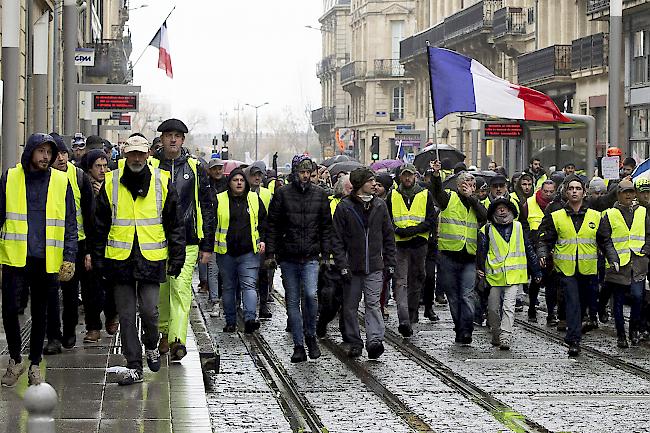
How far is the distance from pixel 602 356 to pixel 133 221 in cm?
575

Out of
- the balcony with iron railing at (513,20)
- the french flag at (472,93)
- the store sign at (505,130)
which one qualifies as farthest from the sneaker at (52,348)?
the balcony with iron railing at (513,20)

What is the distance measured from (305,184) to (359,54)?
86744 mm

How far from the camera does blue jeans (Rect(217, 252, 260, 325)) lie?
16094 millimetres

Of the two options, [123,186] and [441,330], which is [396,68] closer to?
[441,330]

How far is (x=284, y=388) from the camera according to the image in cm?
1259

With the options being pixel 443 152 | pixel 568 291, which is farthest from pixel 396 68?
pixel 568 291

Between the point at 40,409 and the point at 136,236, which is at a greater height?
the point at 136,236

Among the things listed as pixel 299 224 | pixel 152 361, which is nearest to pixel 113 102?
pixel 299 224

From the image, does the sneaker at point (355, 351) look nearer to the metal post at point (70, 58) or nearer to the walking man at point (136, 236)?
the walking man at point (136, 236)

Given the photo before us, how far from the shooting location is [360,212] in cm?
1443

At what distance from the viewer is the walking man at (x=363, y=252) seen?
47.1 feet

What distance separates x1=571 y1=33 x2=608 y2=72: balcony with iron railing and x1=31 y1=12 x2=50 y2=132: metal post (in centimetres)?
1934

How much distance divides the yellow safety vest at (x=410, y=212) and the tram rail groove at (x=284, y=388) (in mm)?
2100

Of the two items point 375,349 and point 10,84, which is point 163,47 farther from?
point 375,349
